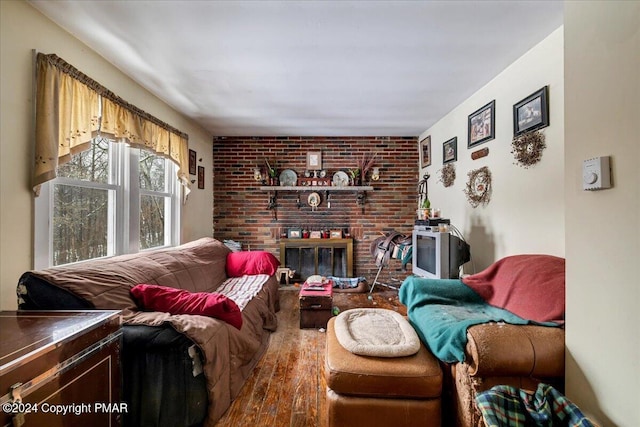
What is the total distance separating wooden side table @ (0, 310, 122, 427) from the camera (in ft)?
2.94

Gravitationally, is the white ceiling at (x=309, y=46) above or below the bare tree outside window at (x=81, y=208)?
above

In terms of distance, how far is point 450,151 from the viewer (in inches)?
138

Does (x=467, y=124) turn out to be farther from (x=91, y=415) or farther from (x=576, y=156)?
(x=91, y=415)

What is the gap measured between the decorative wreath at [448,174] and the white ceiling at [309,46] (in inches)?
28.7

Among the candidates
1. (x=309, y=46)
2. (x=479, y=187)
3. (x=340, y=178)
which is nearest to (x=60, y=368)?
(x=309, y=46)

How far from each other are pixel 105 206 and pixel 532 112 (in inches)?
139

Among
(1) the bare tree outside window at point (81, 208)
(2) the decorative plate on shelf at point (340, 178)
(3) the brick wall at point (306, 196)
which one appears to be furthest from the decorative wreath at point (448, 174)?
(1) the bare tree outside window at point (81, 208)

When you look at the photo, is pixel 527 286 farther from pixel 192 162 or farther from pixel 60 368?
pixel 192 162

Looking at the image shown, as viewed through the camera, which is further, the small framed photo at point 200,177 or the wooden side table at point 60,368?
the small framed photo at point 200,177

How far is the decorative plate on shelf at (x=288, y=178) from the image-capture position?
463cm

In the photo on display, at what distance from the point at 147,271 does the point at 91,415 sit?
3.49 feet

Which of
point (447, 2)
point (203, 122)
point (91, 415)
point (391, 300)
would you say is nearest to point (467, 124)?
point (447, 2)

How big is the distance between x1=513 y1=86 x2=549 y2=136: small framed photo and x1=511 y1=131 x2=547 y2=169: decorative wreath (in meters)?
0.05

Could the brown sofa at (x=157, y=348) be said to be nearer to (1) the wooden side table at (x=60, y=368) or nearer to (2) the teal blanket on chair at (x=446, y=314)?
(1) the wooden side table at (x=60, y=368)
